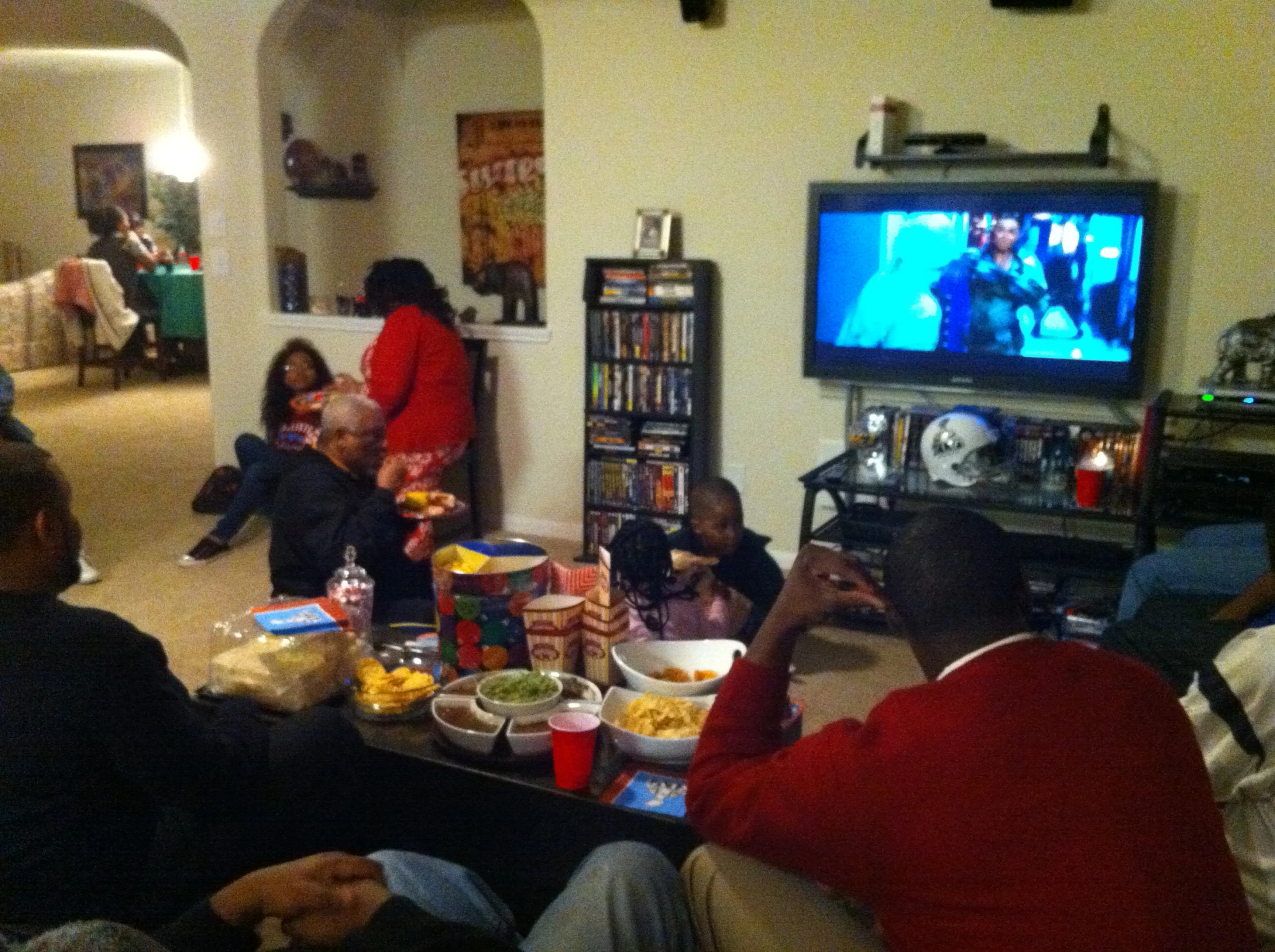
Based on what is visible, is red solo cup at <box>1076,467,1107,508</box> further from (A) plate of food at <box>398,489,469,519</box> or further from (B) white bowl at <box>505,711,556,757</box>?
(B) white bowl at <box>505,711,556,757</box>

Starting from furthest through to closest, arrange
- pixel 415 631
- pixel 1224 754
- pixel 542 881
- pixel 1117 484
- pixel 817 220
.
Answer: pixel 817 220 < pixel 1117 484 < pixel 415 631 < pixel 542 881 < pixel 1224 754

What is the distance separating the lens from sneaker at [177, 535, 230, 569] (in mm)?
4480

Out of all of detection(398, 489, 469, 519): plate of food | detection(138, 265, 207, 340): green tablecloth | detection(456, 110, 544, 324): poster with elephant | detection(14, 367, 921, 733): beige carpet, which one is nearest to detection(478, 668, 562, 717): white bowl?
detection(398, 489, 469, 519): plate of food

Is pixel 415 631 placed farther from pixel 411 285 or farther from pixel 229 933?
pixel 411 285

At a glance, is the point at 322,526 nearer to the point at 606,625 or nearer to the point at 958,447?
the point at 606,625

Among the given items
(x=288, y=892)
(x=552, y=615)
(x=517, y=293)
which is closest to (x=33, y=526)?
(x=288, y=892)

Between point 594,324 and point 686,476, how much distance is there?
68 cm

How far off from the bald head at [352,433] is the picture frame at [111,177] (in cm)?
837

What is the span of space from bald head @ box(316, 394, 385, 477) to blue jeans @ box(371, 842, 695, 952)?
4.39 ft

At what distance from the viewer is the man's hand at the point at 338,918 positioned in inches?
51.3

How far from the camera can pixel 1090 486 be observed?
3605 millimetres

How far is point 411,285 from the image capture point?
177 inches

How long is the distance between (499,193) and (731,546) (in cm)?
332

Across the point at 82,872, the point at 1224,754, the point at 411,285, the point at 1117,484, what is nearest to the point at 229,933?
the point at 82,872
